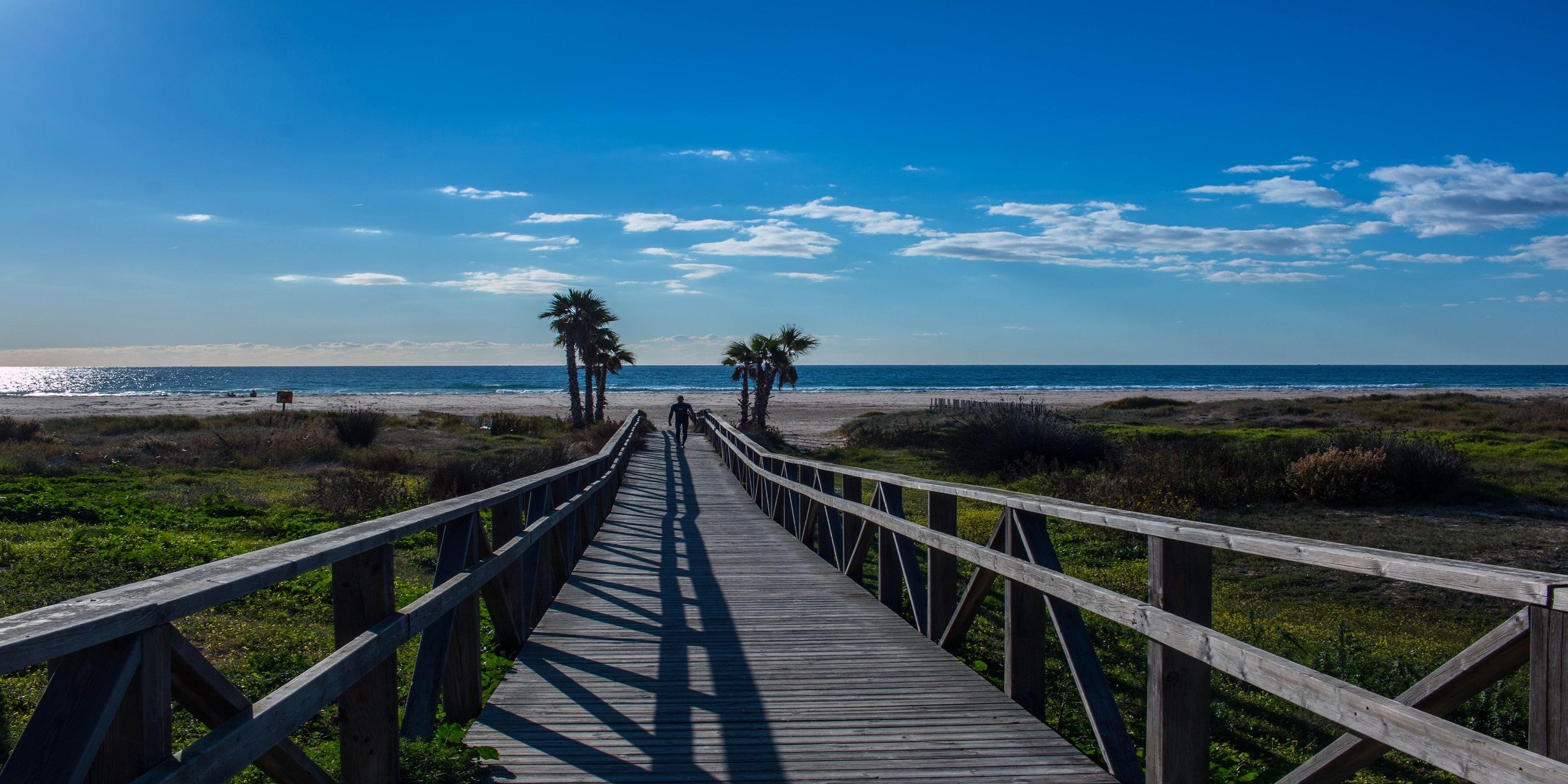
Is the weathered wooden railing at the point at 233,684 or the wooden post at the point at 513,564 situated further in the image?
the wooden post at the point at 513,564

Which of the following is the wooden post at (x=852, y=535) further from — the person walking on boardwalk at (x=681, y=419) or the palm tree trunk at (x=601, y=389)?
the palm tree trunk at (x=601, y=389)

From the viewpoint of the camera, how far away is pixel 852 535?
887cm

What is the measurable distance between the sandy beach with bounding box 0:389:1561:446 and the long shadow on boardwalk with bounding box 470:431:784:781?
92.9ft

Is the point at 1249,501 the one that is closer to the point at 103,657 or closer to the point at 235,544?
the point at 235,544

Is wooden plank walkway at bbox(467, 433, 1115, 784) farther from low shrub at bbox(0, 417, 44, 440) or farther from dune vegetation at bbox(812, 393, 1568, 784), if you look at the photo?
low shrub at bbox(0, 417, 44, 440)

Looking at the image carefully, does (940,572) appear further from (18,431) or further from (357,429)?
→ (18,431)

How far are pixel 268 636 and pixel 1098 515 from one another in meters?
6.09

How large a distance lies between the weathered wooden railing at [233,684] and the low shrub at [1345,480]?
13594 millimetres

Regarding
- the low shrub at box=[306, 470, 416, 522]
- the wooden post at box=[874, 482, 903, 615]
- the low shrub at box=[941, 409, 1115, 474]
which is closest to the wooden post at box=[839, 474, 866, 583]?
the wooden post at box=[874, 482, 903, 615]

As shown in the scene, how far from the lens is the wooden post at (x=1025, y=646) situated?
4.64 m

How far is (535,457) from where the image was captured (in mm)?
19078

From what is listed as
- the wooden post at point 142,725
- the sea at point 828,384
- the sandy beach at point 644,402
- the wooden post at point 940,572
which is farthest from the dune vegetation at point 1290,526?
the sea at point 828,384

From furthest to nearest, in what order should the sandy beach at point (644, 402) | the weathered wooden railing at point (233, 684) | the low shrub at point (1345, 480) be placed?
the sandy beach at point (644, 402), the low shrub at point (1345, 480), the weathered wooden railing at point (233, 684)

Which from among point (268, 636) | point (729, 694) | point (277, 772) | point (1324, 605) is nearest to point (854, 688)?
point (729, 694)
